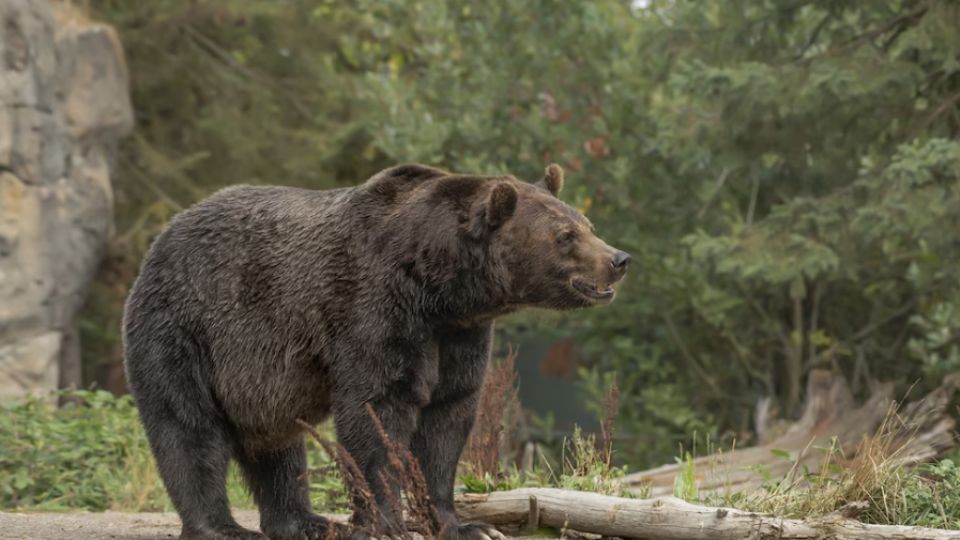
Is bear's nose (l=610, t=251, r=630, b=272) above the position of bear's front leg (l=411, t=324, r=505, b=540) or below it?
above

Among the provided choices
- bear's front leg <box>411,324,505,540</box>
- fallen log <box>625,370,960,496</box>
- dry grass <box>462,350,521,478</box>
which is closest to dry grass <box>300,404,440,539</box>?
Result: bear's front leg <box>411,324,505,540</box>

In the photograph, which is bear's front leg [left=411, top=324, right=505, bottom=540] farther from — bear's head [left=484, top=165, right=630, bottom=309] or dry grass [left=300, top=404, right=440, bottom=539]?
bear's head [left=484, top=165, right=630, bottom=309]

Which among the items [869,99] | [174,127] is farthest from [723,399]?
[174,127]

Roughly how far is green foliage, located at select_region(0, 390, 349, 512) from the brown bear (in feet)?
7.79

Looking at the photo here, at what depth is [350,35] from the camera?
17.6 meters

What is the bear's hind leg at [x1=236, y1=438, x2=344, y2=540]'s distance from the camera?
6.71 meters

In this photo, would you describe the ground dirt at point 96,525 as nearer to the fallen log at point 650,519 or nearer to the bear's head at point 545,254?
the fallen log at point 650,519

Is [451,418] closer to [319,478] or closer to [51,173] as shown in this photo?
[319,478]

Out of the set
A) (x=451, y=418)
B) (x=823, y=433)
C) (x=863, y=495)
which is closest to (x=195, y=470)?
(x=451, y=418)

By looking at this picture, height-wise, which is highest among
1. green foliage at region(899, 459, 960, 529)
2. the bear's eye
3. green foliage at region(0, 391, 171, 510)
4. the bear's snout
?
the bear's eye

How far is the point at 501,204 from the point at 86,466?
505 cm

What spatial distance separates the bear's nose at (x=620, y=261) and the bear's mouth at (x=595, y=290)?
0.10 meters

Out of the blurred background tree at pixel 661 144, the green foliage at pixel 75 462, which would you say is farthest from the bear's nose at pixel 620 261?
the green foliage at pixel 75 462

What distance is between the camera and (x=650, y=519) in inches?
250
